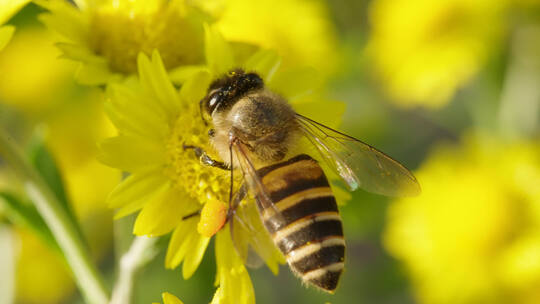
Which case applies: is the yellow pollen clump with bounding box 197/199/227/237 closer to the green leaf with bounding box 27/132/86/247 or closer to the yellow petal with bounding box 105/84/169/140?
the yellow petal with bounding box 105/84/169/140

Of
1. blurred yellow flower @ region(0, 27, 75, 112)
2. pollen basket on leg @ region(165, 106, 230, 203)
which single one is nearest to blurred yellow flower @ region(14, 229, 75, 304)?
blurred yellow flower @ region(0, 27, 75, 112)

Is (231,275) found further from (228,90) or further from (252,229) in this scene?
(228,90)

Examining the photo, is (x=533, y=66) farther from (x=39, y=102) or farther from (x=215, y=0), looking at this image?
(x=39, y=102)

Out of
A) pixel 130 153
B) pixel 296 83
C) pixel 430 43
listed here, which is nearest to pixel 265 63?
pixel 296 83

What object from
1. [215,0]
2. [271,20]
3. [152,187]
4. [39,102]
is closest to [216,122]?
[152,187]

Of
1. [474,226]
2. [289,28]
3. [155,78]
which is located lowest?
[155,78]

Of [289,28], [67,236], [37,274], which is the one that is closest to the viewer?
[67,236]
